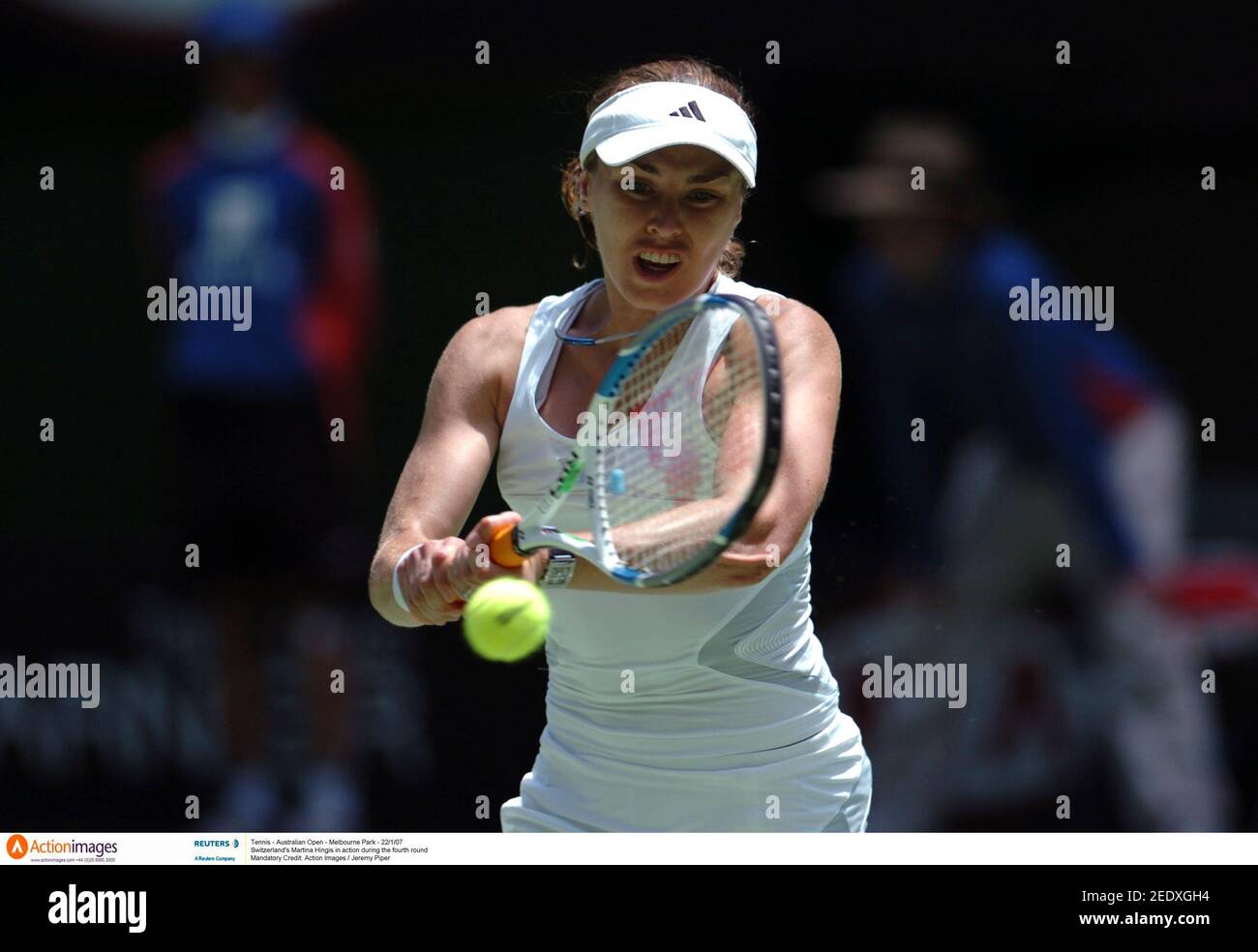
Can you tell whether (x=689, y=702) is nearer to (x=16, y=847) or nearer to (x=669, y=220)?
(x=669, y=220)

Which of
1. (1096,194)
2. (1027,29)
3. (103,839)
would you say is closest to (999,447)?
(1096,194)

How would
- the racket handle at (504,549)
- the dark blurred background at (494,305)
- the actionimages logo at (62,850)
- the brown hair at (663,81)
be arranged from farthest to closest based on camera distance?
1. the dark blurred background at (494,305)
2. the actionimages logo at (62,850)
3. the brown hair at (663,81)
4. the racket handle at (504,549)

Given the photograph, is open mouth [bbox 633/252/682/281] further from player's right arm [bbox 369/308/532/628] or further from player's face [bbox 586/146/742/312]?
player's right arm [bbox 369/308/532/628]

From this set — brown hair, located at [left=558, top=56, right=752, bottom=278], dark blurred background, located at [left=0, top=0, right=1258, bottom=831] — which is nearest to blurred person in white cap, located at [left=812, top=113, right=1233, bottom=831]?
dark blurred background, located at [left=0, top=0, right=1258, bottom=831]

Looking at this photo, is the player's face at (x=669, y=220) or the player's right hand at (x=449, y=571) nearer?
the player's right hand at (x=449, y=571)

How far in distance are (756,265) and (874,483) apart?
428 millimetres

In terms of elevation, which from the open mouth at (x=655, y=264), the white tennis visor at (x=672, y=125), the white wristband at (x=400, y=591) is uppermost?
the white tennis visor at (x=672, y=125)

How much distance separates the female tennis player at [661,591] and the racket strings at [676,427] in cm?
5

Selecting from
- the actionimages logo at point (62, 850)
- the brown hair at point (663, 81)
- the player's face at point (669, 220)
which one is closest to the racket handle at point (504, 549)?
the player's face at point (669, 220)

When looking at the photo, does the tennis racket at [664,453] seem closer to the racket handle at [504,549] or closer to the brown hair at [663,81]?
the racket handle at [504,549]

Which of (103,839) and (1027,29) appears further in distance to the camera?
(1027,29)

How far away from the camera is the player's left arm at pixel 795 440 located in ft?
6.57

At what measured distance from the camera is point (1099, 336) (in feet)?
10.8
